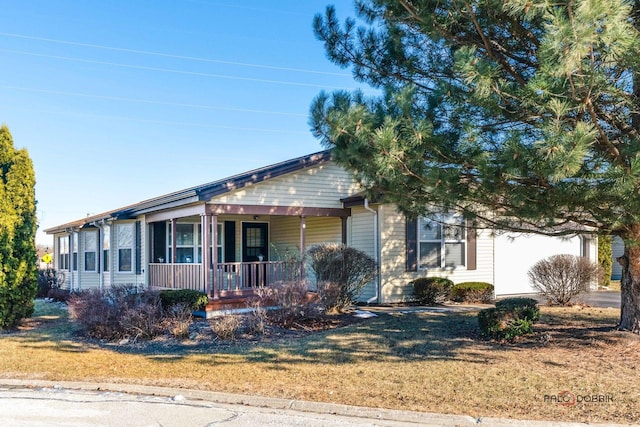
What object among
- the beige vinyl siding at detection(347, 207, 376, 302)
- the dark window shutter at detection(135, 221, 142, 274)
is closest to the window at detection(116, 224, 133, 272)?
the dark window shutter at detection(135, 221, 142, 274)

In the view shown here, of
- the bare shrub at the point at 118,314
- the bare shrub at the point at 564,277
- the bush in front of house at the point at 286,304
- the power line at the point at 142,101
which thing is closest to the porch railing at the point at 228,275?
the bush in front of house at the point at 286,304

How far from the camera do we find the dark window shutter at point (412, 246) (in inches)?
571

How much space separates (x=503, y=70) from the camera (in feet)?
26.2

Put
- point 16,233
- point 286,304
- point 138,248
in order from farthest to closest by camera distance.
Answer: point 138,248
point 16,233
point 286,304

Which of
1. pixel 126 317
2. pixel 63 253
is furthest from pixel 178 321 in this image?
pixel 63 253

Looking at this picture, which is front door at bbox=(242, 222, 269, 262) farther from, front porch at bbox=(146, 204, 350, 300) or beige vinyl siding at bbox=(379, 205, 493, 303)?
beige vinyl siding at bbox=(379, 205, 493, 303)

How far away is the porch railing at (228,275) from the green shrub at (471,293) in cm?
470

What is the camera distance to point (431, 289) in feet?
45.9

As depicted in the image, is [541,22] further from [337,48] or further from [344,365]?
[344,365]

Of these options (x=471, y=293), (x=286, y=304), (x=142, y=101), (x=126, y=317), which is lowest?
(x=471, y=293)

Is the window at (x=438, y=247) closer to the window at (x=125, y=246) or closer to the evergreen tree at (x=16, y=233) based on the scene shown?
the window at (x=125, y=246)

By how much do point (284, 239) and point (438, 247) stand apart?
5.27 m

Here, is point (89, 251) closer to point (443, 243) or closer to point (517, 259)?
point (443, 243)

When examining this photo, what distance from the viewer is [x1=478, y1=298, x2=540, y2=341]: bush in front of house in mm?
8609
